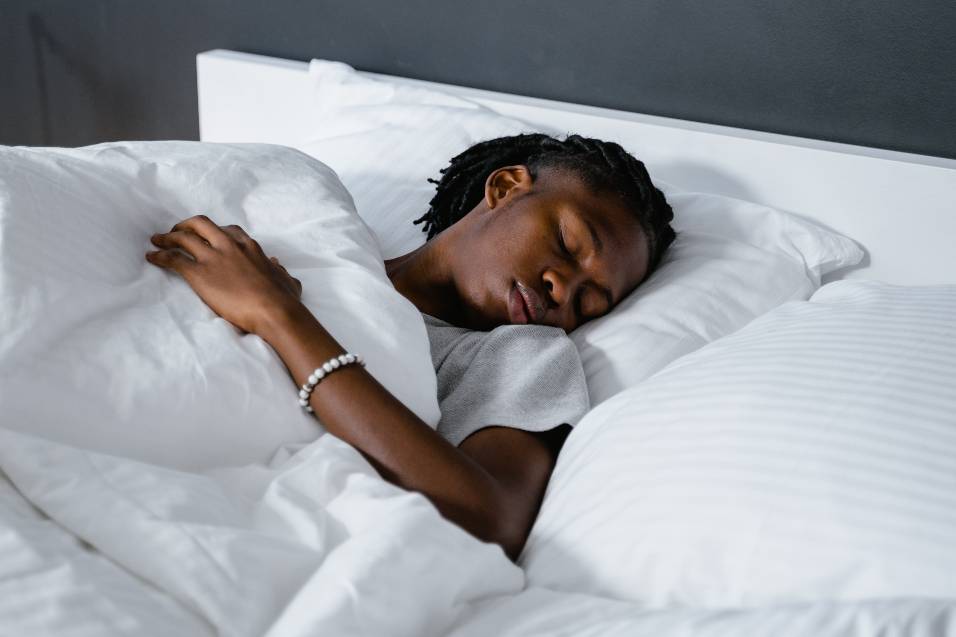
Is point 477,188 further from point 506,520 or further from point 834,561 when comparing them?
point 834,561

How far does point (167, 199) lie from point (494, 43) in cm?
89

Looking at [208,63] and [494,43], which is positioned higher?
[494,43]

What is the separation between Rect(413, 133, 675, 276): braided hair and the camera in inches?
54.0

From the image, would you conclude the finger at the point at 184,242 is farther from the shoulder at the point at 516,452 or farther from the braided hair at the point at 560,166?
the braided hair at the point at 560,166

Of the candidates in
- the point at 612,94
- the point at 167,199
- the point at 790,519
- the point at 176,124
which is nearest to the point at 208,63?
the point at 176,124

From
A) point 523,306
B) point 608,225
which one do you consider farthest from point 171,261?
point 608,225

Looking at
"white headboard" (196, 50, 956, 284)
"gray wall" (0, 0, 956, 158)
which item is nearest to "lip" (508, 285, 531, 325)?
"white headboard" (196, 50, 956, 284)

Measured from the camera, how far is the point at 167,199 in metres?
1.16

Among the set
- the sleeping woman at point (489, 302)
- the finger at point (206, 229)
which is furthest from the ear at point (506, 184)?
the finger at point (206, 229)

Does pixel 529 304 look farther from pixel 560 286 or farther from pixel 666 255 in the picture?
Result: pixel 666 255

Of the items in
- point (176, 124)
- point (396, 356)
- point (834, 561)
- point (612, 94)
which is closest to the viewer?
point (834, 561)

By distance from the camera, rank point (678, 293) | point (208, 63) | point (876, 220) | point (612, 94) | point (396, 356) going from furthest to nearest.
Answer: point (208, 63) → point (612, 94) → point (876, 220) → point (678, 293) → point (396, 356)

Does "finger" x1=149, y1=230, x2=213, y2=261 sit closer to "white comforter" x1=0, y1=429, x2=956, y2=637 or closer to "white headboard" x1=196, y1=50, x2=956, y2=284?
"white comforter" x1=0, y1=429, x2=956, y2=637

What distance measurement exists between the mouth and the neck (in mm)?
115
